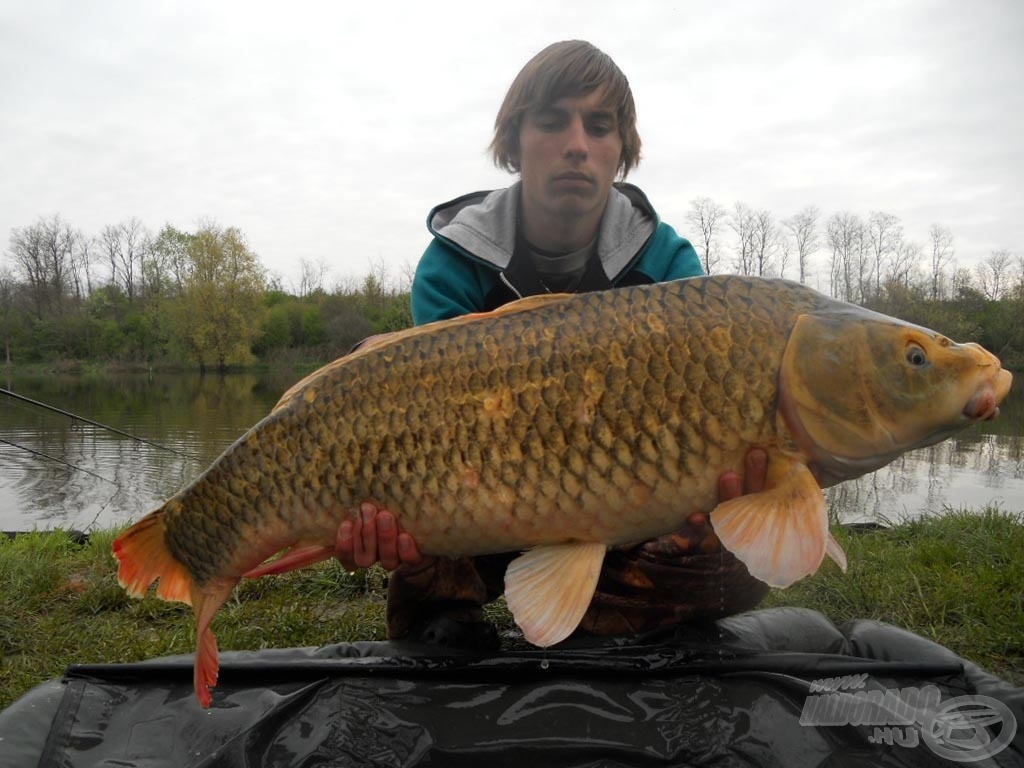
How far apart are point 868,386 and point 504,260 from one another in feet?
3.49

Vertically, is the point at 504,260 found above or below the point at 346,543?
above

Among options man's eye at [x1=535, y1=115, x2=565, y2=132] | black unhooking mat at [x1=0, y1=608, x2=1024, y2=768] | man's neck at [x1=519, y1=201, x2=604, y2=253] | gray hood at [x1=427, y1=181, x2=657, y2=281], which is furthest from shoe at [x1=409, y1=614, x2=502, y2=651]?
man's eye at [x1=535, y1=115, x2=565, y2=132]

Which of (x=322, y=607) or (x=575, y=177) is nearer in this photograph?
(x=575, y=177)

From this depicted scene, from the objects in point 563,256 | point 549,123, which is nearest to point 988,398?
point 563,256

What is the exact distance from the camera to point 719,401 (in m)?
1.21

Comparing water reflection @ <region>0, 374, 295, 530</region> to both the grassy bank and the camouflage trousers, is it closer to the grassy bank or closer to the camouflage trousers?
the grassy bank

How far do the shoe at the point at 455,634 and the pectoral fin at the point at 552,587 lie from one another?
1.22 ft

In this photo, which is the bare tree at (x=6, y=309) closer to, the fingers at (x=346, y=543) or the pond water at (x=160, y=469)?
the pond water at (x=160, y=469)

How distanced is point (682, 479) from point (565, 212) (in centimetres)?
98

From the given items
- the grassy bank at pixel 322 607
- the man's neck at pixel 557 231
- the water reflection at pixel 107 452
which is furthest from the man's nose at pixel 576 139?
the water reflection at pixel 107 452

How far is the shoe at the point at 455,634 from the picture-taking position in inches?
63.9

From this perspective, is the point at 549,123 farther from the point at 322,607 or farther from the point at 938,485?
the point at 938,485

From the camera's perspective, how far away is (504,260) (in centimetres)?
200

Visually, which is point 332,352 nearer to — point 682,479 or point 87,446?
point 87,446
